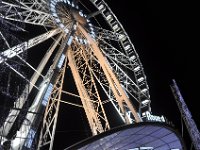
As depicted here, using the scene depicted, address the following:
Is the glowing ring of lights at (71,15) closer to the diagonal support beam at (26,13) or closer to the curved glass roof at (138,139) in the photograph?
the diagonal support beam at (26,13)

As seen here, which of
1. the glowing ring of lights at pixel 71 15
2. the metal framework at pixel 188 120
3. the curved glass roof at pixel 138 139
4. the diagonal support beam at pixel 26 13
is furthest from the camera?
the metal framework at pixel 188 120

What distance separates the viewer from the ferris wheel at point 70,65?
17.2 m

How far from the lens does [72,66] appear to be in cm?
2411

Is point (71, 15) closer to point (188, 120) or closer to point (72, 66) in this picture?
point (72, 66)

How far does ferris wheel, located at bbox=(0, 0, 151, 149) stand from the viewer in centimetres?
1723

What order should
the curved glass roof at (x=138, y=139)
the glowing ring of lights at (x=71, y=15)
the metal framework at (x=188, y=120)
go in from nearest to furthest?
the curved glass roof at (x=138, y=139), the glowing ring of lights at (x=71, y=15), the metal framework at (x=188, y=120)

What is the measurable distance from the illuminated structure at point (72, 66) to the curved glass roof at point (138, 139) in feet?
6.41

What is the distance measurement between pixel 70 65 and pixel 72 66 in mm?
224

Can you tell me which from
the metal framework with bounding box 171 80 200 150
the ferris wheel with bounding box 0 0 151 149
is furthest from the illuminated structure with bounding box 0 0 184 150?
the metal framework with bounding box 171 80 200 150

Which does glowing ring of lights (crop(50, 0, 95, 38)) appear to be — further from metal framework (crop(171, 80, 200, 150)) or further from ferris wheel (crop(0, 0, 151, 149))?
metal framework (crop(171, 80, 200, 150))

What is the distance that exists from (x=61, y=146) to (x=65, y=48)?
68.0ft

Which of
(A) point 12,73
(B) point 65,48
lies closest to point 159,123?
(B) point 65,48

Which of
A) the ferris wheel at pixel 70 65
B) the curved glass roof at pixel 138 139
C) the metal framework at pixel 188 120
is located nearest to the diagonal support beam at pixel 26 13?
the ferris wheel at pixel 70 65

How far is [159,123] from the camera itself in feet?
60.3
